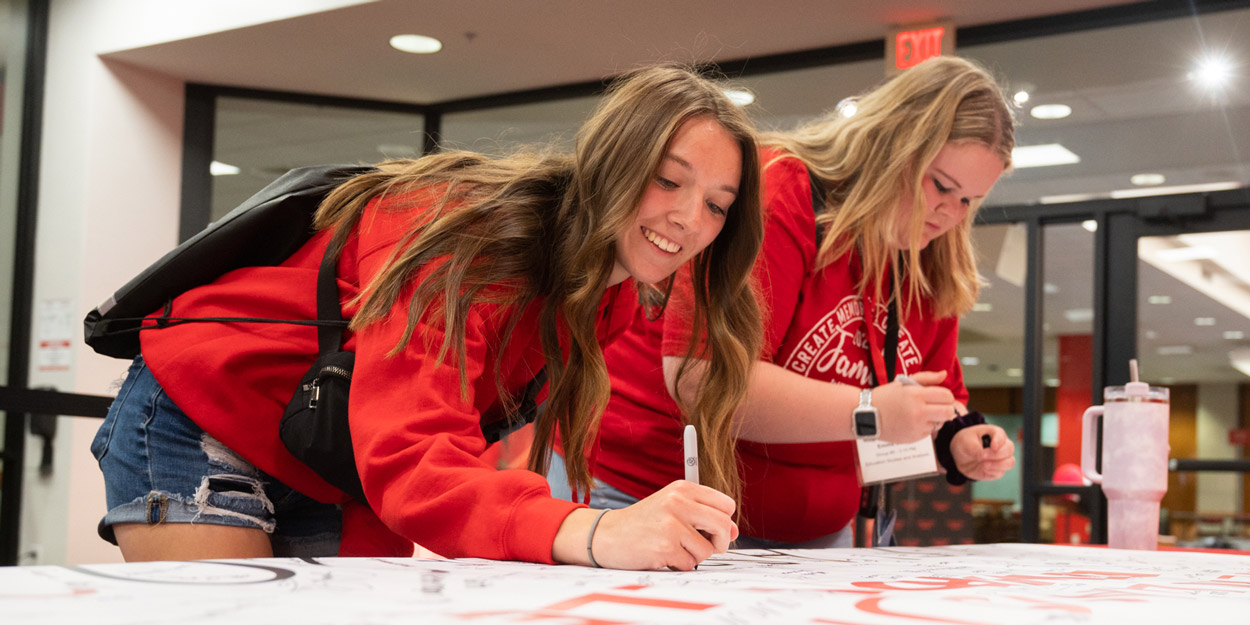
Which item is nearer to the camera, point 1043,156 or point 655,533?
point 655,533

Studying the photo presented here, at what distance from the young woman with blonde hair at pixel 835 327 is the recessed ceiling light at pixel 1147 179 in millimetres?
2238

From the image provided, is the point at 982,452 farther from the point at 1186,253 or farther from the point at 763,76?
the point at 763,76

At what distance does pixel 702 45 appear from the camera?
4.00m

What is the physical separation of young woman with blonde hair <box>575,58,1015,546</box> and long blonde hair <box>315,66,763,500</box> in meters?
0.17

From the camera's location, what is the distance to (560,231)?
1.16m

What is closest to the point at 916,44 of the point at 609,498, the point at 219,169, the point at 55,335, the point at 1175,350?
the point at 1175,350

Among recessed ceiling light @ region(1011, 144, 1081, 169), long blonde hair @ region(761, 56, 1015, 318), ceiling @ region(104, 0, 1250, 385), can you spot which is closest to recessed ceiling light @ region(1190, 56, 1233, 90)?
ceiling @ region(104, 0, 1250, 385)

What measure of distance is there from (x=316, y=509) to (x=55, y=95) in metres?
3.93

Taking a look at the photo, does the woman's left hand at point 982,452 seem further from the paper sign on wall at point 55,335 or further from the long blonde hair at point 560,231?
the paper sign on wall at point 55,335

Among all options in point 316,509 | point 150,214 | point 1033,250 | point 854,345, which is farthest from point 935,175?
point 150,214

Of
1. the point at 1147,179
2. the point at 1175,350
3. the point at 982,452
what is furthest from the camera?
the point at 1175,350

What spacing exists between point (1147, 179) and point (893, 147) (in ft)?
8.06

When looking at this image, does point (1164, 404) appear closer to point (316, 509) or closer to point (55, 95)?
point (316, 509)

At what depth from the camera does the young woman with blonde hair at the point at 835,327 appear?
1.42 meters
